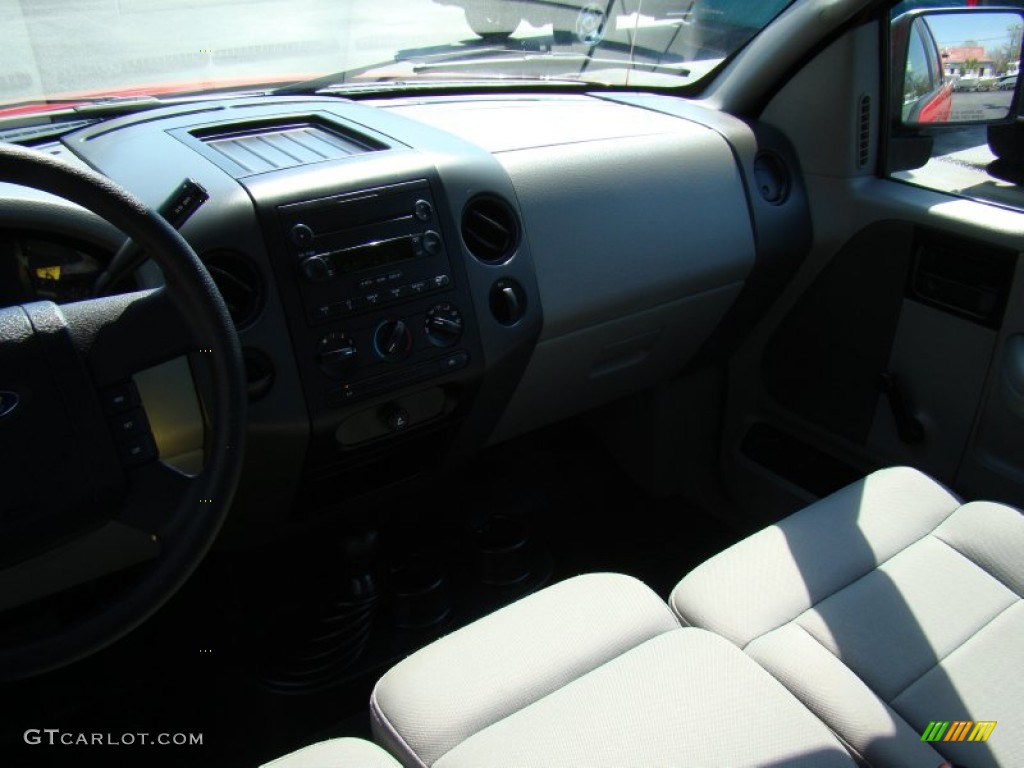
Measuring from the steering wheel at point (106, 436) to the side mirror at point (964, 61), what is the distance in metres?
1.75

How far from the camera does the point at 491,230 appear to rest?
188 centimetres

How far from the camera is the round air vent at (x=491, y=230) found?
1.85m

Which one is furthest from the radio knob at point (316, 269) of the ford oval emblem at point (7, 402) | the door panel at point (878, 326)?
the door panel at point (878, 326)

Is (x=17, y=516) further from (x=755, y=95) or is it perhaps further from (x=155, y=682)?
(x=755, y=95)

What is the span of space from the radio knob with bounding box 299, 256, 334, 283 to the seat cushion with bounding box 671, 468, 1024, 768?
76 cm

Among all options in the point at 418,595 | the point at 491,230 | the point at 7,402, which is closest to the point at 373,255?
the point at 491,230

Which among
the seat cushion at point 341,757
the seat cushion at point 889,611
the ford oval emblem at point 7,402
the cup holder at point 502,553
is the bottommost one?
the cup holder at point 502,553

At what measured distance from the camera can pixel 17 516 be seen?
113 centimetres

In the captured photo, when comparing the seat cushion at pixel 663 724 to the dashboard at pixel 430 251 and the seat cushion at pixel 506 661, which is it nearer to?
the seat cushion at pixel 506 661

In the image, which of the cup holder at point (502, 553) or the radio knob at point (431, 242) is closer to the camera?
the radio knob at point (431, 242)

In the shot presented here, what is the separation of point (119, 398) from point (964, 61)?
6.26 feet

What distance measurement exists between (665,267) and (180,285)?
118cm

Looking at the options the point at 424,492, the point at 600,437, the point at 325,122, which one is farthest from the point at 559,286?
the point at 600,437

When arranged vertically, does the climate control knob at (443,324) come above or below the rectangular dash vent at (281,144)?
below
